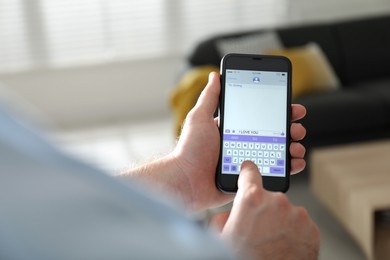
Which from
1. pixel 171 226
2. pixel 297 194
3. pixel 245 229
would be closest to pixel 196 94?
pixel 297 194

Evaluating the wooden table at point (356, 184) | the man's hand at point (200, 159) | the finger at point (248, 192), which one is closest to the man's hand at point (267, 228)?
the finger at point (248, 192)

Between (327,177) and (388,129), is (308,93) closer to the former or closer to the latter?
(388,129)

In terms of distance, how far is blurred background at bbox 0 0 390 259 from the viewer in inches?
175

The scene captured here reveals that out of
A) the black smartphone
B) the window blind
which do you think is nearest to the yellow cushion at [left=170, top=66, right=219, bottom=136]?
the window blind

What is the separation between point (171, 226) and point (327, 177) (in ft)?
7.99

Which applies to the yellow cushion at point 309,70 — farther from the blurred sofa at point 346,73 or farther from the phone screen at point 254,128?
the phone screen at point 254,128

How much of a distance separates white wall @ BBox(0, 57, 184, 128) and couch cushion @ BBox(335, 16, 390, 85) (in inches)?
47.4

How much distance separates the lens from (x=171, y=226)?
1.23 feet

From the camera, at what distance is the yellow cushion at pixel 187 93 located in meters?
3.32

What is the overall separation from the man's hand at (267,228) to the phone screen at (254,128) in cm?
34

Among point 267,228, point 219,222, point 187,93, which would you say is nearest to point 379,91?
point 187,93

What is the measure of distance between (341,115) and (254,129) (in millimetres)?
2171

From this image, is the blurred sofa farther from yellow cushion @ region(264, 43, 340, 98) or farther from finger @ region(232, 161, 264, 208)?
finger @ region(232, 161, 264, 208)

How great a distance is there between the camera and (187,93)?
3338 millimetres
